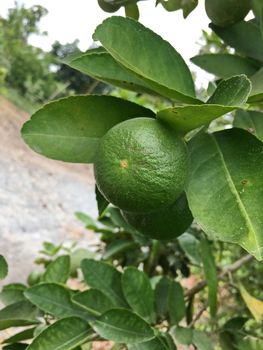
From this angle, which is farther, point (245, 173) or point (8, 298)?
point (8, 298)

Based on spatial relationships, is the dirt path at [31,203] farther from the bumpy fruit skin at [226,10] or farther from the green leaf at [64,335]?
the bumpy fruit skin at [226,10]

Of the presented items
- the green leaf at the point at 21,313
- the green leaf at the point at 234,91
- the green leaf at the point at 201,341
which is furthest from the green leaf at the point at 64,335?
the green leaf at the point at 234,91

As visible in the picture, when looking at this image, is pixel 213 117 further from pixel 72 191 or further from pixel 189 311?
pixel 72 191

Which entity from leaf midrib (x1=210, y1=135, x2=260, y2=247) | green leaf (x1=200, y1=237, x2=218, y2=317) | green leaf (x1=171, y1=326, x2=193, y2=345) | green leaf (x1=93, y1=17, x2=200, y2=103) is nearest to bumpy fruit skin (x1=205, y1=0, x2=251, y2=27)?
green leaf (x1=93, y1=17, x2=200, y2=103)

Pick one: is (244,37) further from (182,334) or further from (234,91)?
(182,334)

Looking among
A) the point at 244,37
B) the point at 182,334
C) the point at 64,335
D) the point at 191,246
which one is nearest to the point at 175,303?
the point at 182,334

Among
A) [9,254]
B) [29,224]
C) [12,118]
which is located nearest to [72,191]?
[29,224]

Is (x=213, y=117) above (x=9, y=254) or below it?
above
